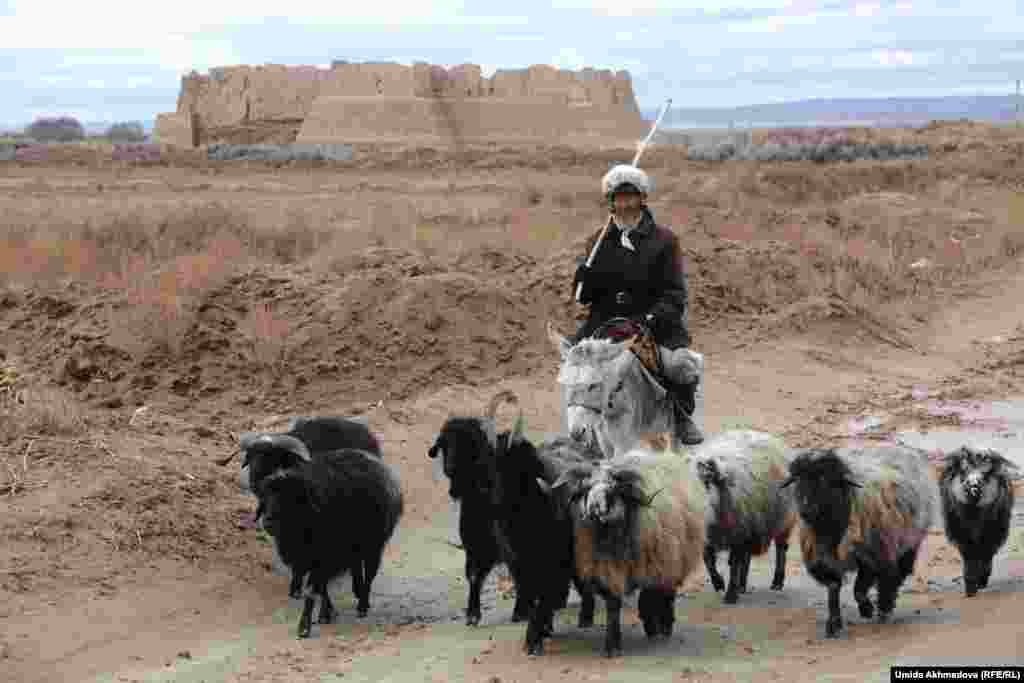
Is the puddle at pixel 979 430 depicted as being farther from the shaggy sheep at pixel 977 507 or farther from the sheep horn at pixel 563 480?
the sheep horn at pixel 563 480

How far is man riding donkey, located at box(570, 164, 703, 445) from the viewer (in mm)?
10164

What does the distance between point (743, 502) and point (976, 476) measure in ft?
4.76

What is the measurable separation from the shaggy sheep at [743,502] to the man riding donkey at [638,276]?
1.84ft

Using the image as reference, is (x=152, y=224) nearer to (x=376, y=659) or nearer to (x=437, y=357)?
(x=437, y=357)

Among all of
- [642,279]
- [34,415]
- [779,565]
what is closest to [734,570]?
[779,565]

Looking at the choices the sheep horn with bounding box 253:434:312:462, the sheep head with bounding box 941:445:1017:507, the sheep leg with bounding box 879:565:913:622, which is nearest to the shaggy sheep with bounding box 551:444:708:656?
the sheep leg with bounding box 879:565:913:622

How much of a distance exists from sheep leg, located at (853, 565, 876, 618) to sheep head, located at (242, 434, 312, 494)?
11.7 feet

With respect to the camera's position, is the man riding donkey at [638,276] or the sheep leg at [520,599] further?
the man riding donkey at [638,276]

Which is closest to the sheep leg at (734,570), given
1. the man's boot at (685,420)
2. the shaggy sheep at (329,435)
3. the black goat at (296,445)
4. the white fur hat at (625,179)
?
the man's boot at (685,420)

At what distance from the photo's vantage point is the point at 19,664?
29.5 ft

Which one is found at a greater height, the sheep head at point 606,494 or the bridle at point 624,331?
the bridle at point 624,331

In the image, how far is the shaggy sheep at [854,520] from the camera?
29.4 feet

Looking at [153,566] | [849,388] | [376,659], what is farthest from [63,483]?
[849,388]

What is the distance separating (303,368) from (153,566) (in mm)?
7217
